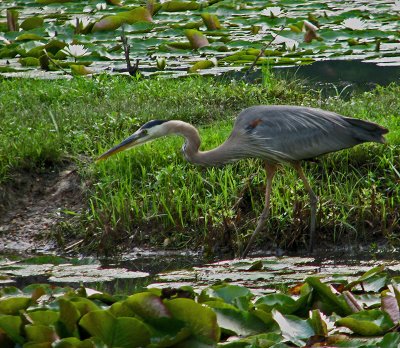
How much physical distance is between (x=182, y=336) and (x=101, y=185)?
3.78m

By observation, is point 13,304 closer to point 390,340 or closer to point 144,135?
point 390,340

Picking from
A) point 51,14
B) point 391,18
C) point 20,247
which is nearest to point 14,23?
point 51,14

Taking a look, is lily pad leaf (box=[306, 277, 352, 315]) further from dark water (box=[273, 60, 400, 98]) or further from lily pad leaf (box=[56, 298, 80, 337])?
dark water (box=[273, 60, 400, 98])

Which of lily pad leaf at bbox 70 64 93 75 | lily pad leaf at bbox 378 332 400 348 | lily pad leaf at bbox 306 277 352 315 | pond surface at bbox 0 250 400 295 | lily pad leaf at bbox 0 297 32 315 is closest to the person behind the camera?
lily pad leaf at bbox 378 332 400 348

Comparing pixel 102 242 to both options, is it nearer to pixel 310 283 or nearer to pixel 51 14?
pixel 310 283

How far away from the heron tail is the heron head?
135cm

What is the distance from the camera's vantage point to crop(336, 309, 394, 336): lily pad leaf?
13.1 ft

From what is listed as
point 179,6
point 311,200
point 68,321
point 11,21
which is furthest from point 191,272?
point 179,6

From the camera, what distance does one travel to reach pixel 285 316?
4.11 meters

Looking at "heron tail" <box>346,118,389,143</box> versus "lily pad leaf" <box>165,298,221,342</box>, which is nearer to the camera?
"lily pad leaf" <box>165,298,221,342</box>

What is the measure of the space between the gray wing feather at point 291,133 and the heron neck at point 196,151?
0.32 feet

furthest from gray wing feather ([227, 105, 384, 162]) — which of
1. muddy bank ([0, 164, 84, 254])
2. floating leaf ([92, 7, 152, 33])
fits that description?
floating leaf ([92, 7, 152, 33])

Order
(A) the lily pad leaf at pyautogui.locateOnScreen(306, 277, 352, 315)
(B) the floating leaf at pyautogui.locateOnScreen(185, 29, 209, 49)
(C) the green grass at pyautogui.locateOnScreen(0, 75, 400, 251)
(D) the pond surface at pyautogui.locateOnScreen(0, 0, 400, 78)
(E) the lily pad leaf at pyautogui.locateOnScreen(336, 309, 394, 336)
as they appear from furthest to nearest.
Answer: (B) the floating leaf at pyautogui.locateOnScreen(185, 29, 209, 49), (D) the pond surface at pyautogui.locateOnScreen(0, 0, 400, 78), (C) the green grass at pyautogui.locateOnScreen(0, 75, 400, 251), (A) the lily pad leaf at pyautogui.locateOnScreen(306, 277, 352, 315), (E) the lily pad leaf at pyautogui.locateOnScreen(336, 309, 394, 336)

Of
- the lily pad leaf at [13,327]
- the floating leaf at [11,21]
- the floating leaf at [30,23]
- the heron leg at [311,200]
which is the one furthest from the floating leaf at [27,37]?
the lily pad leaf at [13,327]
